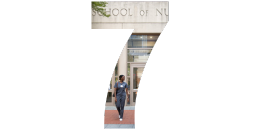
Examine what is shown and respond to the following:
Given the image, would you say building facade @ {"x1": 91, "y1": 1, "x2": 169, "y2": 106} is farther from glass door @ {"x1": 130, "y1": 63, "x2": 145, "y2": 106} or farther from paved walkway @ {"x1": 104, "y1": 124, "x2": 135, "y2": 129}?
paved walkway @ {"x1": 104, "y1": 124, "x2": 135, "y2": 129}

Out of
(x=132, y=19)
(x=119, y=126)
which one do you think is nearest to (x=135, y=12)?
(x=132, y=19)

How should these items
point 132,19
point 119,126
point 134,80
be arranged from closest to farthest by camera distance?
point 119,126 < point 132,19 < point 134,80

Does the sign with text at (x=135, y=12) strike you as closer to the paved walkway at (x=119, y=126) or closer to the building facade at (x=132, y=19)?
the building facade at (x=132, y=19)

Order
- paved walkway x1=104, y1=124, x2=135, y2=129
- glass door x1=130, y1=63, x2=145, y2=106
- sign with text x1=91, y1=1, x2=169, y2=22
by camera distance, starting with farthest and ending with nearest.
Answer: glass door x1=130, y1=63, x2=145, y2=106, sign with text x1=91, y1=1, x2=169, y2=22, paved walkway x1=104, y1=124, x2=135, y2=129

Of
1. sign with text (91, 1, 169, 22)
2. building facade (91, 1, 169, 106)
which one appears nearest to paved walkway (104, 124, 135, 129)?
building facade (91, 1, 169, 106)

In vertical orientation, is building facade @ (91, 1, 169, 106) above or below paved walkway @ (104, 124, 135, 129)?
above

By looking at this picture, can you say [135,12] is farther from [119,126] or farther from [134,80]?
[119,126]

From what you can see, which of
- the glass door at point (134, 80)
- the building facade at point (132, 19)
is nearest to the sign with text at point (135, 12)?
the building facade at point (132, 19)

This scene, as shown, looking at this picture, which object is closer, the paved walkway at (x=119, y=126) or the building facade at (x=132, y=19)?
the paved walkway at (x=119, y=126)

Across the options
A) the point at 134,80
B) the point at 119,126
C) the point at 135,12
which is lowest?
the point at 119,126

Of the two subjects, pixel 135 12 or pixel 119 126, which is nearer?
pixel 119 126
